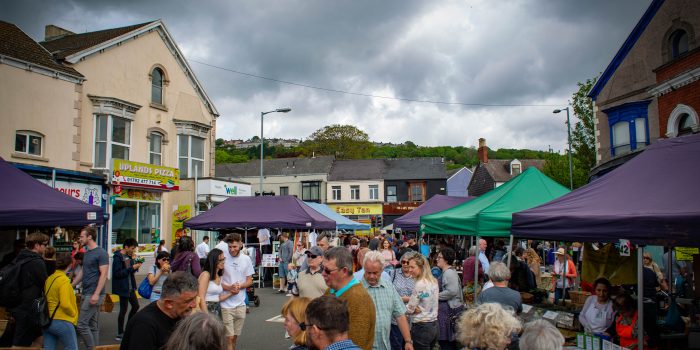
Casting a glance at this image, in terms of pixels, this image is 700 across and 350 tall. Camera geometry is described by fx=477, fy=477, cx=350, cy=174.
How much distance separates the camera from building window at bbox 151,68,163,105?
74.7 feet

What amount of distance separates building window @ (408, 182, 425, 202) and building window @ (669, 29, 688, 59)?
36.2 meters

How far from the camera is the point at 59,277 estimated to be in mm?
6004

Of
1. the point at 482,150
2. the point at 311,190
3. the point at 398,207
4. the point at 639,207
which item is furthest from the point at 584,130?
the point at 639,207

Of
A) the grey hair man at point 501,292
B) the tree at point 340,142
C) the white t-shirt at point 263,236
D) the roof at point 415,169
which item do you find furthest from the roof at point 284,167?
the grey hair man at point 501,292

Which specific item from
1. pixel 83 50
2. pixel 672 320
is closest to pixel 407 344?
Answer: pixel 672 320

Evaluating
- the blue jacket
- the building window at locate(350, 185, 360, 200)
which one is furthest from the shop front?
the blue jacket

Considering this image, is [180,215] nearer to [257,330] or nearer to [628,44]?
[257,330]

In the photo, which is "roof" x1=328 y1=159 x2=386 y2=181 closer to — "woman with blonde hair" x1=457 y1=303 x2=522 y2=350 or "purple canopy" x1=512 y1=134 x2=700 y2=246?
"purple canopy" x1=512 y1=134 x2=700 y2=246

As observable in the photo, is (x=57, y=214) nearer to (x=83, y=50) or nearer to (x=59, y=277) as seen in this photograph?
(x=59, y=277)

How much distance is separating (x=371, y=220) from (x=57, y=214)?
4679 centimetres

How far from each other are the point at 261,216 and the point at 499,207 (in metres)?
7.88

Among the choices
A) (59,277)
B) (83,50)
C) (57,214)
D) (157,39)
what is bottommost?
(59,277)

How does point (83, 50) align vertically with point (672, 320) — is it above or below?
above

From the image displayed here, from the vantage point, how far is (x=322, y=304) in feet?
9.93
